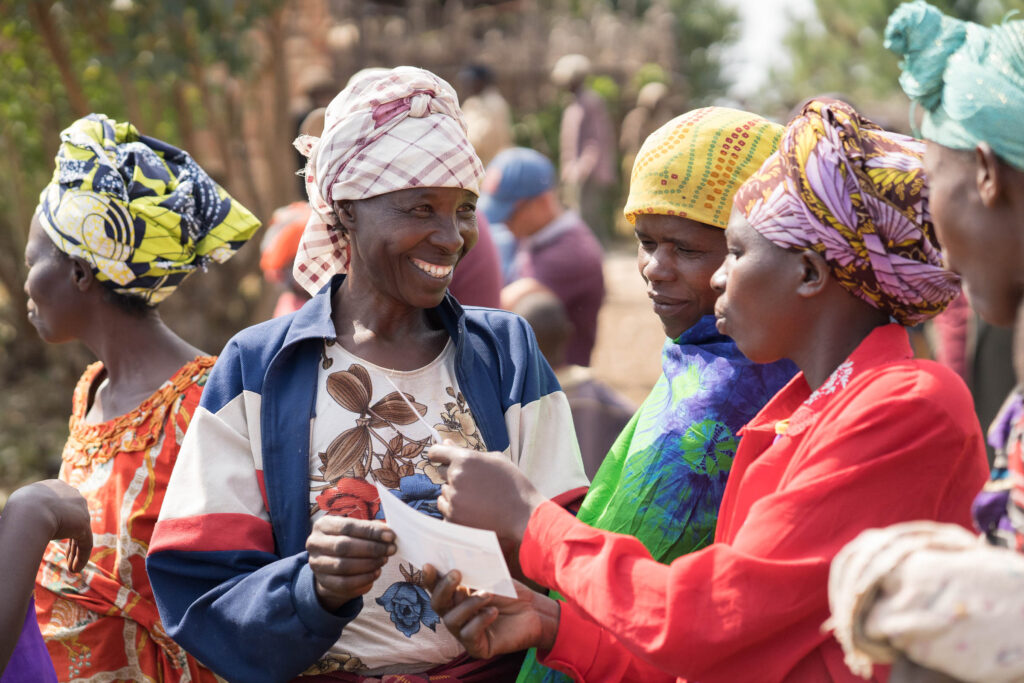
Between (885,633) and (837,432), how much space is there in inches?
20.8

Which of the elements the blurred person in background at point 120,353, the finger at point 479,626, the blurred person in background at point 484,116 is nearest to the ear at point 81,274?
the blurred person in background at point 120,353

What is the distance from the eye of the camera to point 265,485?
2.32 metres

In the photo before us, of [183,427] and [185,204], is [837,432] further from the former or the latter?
[185,204]

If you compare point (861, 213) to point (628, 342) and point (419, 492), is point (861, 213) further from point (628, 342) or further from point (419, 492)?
point (628, 342)

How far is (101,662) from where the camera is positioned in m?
2.86

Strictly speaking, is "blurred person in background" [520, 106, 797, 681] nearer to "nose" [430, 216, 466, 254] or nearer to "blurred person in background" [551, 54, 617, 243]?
"nose" [430, 216, 466, 254]

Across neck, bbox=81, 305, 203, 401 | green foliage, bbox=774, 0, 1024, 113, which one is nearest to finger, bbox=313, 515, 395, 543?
neck, bbox=81, 305, 203, 401

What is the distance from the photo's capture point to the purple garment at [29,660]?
236 centimetres

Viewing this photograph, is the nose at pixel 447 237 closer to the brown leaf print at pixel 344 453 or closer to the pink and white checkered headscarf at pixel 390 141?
the pink and white checkered headscarf at pixel 390 141

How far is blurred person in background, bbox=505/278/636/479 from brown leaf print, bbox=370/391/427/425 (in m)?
2.24

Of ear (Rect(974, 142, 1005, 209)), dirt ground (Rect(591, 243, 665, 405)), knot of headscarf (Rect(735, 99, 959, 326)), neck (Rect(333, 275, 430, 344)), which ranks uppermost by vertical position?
ear (Rect(974, 142, 1005, 209))

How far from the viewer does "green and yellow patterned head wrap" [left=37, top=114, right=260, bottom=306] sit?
2.99 meters

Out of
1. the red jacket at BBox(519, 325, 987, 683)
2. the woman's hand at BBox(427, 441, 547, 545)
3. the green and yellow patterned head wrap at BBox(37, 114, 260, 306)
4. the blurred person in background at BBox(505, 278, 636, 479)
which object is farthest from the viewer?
the blurred person in background at BBox(505, 278, 636, 479)

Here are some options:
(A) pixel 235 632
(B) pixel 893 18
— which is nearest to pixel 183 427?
(A) pixel 235 632
